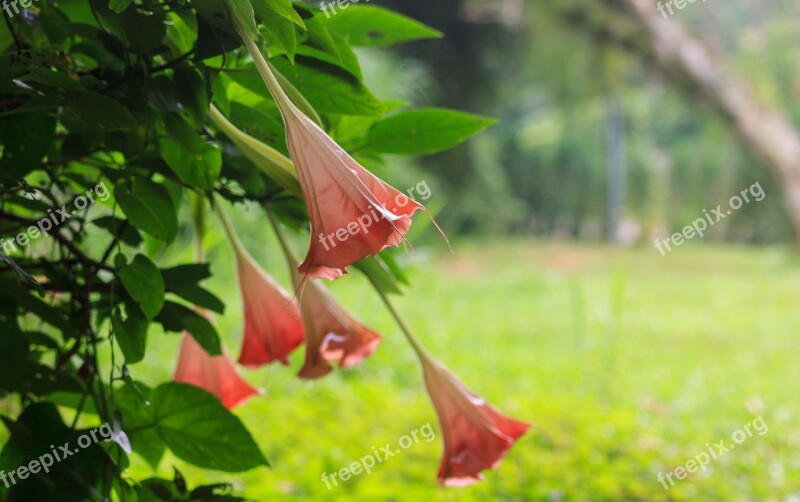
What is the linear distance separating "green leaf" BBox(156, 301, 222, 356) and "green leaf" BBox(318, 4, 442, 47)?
0.36ft

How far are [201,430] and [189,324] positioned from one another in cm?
4

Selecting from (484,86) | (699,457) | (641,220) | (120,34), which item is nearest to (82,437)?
(120,34)

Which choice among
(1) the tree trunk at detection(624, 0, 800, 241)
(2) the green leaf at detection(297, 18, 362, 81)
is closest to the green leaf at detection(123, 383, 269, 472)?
(2) the green leaf at detection(297, 18, 362, 81)

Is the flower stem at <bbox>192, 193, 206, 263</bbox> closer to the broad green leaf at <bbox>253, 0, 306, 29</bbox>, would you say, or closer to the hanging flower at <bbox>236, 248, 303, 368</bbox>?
the hanging flower at <bbox>236, 248, 303, 368</bbox>

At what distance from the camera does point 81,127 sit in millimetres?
282

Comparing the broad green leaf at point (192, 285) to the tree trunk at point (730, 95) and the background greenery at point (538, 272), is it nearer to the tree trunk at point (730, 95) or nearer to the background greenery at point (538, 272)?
the background greenery at point (538, 272)

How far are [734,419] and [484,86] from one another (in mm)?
3441

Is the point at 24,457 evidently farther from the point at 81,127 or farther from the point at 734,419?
the point at 734,419

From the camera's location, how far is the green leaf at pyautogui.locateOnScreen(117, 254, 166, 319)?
10.8 inches

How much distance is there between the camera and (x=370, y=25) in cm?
31

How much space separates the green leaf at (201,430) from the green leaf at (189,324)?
17 mm

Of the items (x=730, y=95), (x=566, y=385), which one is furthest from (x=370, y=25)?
(x=730, y=95)

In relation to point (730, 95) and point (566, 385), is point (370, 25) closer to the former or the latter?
point (566, 385)

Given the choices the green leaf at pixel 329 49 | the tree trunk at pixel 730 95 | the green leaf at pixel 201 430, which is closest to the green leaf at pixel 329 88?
the green leaf at pixel 329 49
